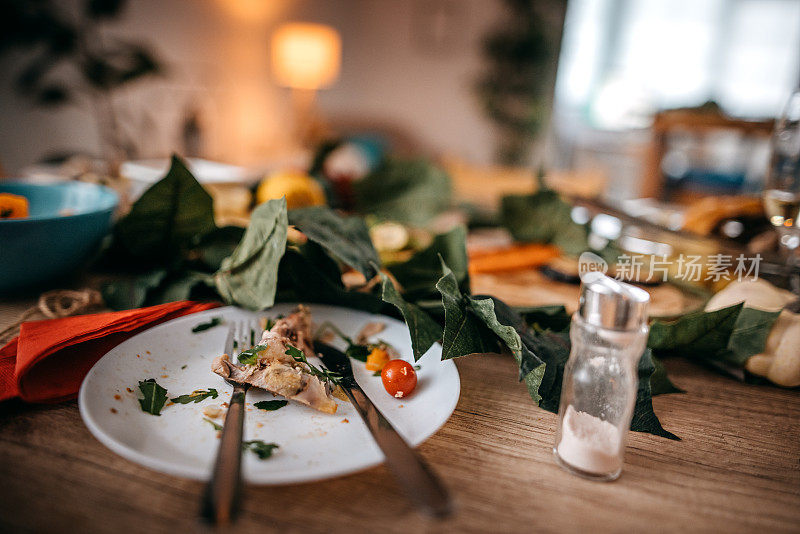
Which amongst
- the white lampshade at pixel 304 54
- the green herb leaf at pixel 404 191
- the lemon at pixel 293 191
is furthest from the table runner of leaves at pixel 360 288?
the white lampshade at pixel 304 54

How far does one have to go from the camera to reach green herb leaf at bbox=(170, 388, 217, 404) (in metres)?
0.46

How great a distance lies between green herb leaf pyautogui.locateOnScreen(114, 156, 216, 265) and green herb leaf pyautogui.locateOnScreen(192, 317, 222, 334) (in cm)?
18

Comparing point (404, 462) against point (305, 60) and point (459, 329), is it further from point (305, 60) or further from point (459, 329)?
point (305, 60)

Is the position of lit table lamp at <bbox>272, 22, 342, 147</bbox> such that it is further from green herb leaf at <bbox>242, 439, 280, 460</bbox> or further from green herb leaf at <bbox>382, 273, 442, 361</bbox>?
green herb leaf at <bbox>242, 439, 280, 460</bbox>

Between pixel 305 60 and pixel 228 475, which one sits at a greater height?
pixel 305 60

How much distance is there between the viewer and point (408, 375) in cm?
49

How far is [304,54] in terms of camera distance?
4.16 meters

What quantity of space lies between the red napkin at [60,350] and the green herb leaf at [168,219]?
0.15 meters

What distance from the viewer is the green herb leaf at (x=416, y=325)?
1.56 feet

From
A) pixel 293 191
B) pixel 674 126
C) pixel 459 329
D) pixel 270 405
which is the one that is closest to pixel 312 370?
pixel 270 405

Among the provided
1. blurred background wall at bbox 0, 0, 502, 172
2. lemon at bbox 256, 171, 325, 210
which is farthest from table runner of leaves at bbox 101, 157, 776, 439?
blurred background wall at bbox 0, 0, 502, 172

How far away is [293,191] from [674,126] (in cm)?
182

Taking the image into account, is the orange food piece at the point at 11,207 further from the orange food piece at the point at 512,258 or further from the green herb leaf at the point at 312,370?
the orange food piece at the point at 512,258

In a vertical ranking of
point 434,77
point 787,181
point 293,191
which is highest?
point 434,77
